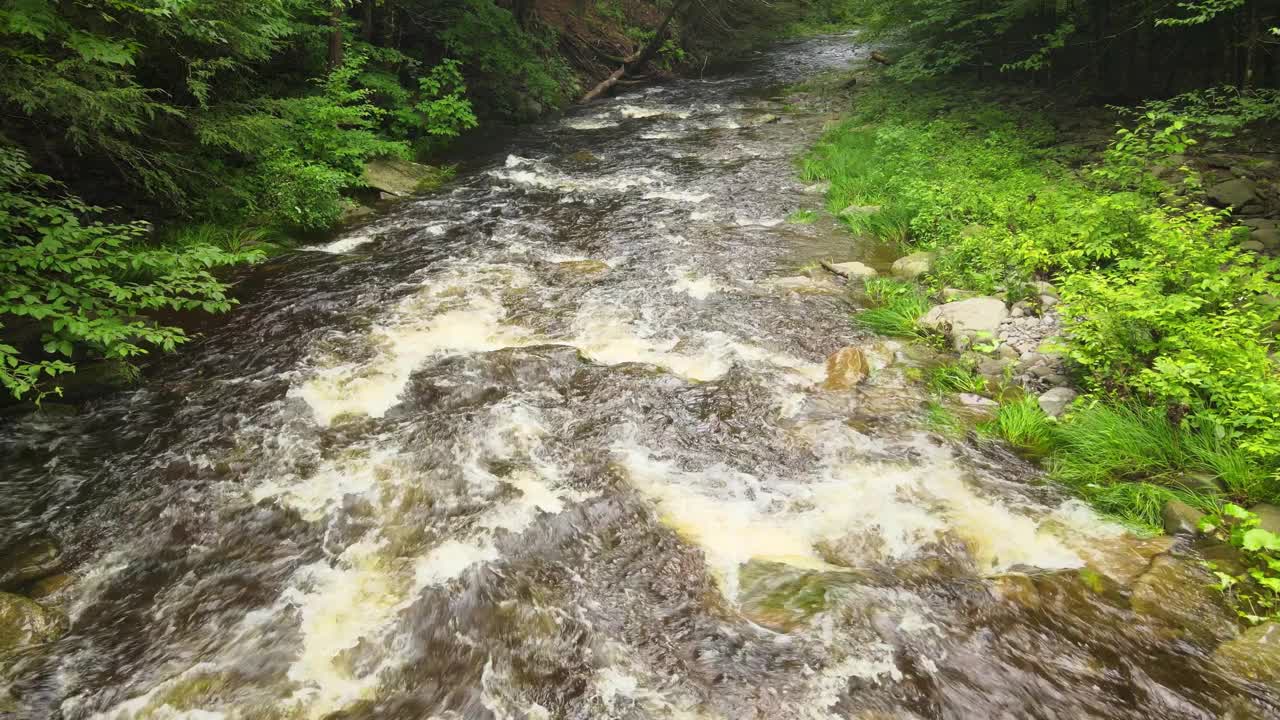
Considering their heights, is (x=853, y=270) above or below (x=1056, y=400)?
above

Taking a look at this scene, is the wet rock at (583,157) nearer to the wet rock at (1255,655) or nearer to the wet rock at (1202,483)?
the wet rock at (1202,483)

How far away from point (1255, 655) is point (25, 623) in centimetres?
664

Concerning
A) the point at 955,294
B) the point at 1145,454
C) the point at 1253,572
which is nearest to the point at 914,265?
the point at 955,294

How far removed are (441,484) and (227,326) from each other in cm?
385

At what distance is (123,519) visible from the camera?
4.20 metres

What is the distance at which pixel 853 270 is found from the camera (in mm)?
8031

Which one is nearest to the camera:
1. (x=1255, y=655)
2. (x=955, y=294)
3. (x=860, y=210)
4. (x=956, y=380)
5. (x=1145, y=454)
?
(x=1255, y=655)

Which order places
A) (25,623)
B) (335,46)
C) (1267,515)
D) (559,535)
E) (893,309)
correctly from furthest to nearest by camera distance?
(335,46) → (893,309) → (559,535) → (1267,515) → (25,623)

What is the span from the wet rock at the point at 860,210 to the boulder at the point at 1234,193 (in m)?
3.98

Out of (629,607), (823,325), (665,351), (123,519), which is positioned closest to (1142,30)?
(823,325)

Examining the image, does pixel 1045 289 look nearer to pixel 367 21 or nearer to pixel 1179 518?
pixel 1179 518

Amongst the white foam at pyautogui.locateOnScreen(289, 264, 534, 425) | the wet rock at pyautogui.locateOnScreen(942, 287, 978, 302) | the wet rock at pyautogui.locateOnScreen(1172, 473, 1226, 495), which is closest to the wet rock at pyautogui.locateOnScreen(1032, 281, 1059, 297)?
the wet rock at pyautogui.locateOnScreen(942, 287, 978, 302)

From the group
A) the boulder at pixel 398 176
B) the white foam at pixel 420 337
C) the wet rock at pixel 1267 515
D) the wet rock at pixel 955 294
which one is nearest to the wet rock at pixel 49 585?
the white foam at pixel 420 337

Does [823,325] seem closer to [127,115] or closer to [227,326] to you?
[227,326]
